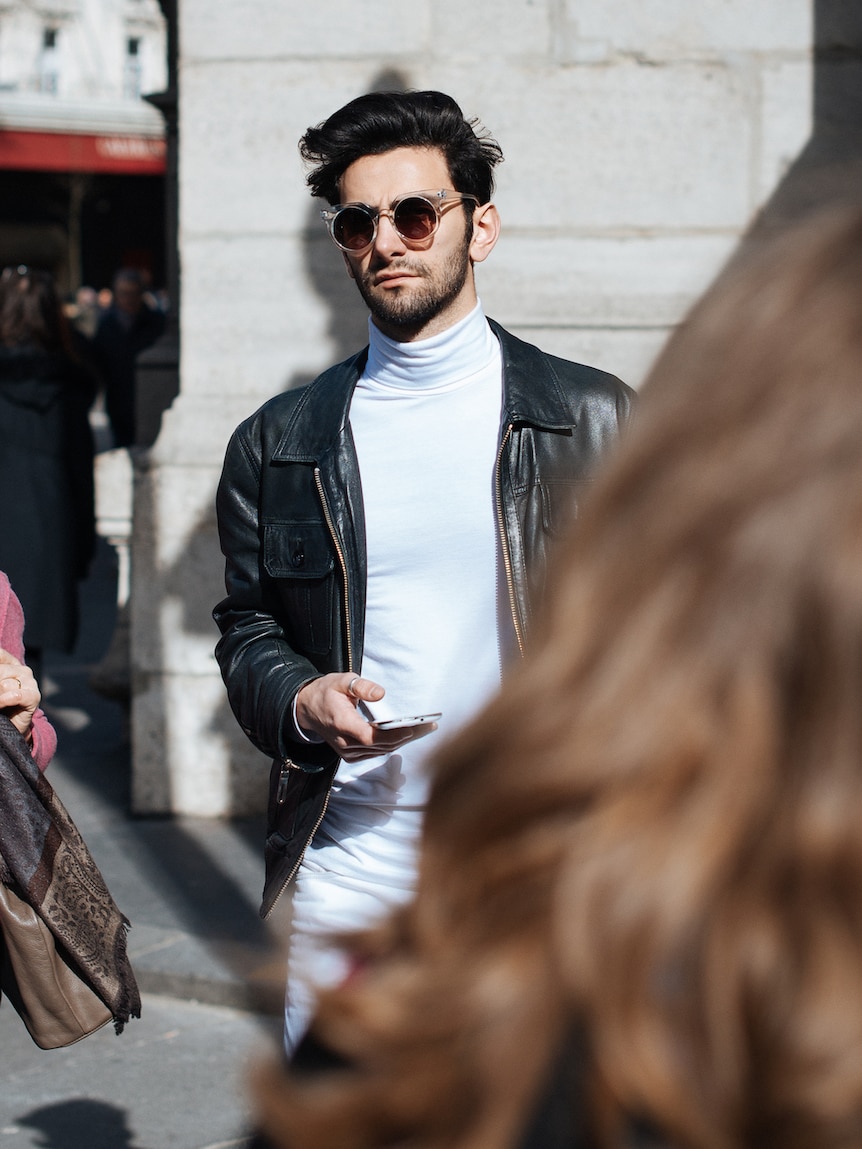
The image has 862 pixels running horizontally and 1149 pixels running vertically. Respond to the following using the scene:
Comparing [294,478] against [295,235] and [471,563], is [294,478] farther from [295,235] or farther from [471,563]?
[295,235]

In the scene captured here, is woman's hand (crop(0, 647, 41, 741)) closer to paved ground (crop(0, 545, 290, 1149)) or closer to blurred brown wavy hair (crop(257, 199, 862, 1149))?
paved ground (crop(0, 545, 290, 1149))

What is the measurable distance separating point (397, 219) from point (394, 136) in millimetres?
178

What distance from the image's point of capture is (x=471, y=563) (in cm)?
244

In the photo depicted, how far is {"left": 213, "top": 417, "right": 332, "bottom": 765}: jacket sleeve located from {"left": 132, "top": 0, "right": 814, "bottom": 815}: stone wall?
2591 mm

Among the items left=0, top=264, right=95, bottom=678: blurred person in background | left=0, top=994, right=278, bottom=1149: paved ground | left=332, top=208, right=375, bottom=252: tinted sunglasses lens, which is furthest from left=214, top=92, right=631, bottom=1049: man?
left=0, top=264, right=95, bottom=678: blurred person in background

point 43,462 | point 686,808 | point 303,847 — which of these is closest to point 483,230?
point 303,847

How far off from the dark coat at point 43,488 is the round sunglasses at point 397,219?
15.3 ft

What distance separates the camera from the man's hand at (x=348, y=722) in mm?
2203

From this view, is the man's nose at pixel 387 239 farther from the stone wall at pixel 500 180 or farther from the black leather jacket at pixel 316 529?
the stone wall at pixel 500 180

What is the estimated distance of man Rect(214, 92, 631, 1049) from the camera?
2.39 m

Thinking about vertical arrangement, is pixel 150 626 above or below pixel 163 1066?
above

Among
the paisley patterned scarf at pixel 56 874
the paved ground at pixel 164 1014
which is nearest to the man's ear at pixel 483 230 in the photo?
the paisley patterned scarf at pixel 56 874

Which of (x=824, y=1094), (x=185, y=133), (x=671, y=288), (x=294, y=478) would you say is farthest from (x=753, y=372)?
(x=185, y=133)

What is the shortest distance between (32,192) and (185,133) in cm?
2981
